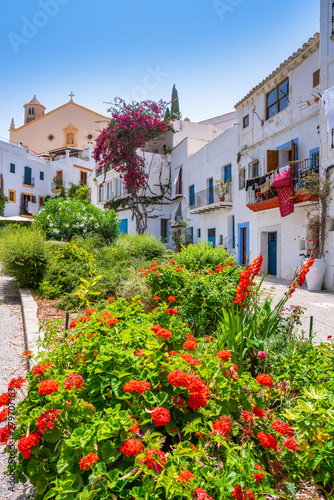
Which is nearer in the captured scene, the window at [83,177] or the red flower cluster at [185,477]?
the red flower cluster at [185,477]

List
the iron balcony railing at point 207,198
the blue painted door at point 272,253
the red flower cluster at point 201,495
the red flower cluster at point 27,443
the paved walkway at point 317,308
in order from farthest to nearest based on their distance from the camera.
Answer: the iron balcony railing at point 207,198
the blue painted door at point 272,253
the paved walkway at point 317,308
the red flower cluster at point 27,443
the red flower cluster at point 201,495

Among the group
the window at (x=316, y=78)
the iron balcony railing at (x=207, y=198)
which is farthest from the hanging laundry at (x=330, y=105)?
the iron balcony railing at (x=207, y=198)

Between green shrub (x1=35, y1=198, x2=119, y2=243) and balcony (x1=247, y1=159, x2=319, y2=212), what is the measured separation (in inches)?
245

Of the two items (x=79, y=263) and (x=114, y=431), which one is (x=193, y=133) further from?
(x=114, y=431)

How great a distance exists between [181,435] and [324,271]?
10512 millimetres

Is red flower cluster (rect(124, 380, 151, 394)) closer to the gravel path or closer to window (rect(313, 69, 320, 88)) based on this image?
the gravel path

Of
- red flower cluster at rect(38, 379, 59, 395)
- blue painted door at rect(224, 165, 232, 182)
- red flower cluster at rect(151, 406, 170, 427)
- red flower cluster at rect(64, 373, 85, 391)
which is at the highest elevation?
blue painted door at rect(224, 165, 232, 182)

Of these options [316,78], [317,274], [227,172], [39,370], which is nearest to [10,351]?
[39,370]

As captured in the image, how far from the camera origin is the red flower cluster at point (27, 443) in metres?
1.53

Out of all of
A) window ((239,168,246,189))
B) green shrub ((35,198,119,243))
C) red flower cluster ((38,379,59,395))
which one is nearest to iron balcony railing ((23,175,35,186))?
green shrub ((35,198,119,243))

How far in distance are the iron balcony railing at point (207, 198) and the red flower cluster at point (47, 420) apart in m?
16.7

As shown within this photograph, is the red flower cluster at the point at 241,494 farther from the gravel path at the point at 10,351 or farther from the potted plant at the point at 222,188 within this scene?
the potted plant at the point at 222,188

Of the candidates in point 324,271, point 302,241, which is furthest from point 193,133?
point 324,271

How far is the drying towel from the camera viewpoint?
40.4ft
